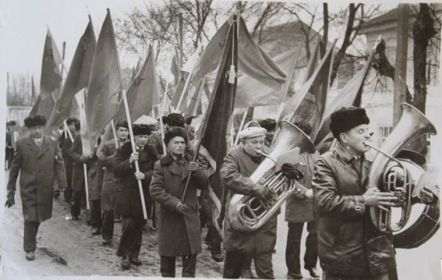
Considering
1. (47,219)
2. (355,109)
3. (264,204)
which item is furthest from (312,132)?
(47,219)

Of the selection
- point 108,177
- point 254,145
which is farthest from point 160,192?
point 254,145

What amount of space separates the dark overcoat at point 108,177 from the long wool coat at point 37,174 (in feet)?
1.07

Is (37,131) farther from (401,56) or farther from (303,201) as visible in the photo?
(401,56)

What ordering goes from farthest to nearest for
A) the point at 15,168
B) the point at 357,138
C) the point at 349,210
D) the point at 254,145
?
the point at 15,168 → the point at 254,145 → the point at 357,138 → the point at 349,210

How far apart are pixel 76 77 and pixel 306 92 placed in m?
1.82

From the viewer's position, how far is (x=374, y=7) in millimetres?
4840

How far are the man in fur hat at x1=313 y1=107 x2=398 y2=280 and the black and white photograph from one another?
0.03 m

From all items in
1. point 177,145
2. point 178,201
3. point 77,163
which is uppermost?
point 177,145

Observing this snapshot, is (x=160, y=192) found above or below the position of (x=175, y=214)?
above

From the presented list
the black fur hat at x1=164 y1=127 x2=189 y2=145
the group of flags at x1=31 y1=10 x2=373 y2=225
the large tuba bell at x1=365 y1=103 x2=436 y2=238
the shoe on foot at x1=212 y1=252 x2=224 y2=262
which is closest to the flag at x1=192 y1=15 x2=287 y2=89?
the group of flags at x1=31 y1=10 x2=373 y2=225

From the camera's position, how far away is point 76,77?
497cm

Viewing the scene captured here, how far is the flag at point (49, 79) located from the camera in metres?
4.88

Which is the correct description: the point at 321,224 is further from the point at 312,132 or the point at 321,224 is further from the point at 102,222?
the point at 102,222

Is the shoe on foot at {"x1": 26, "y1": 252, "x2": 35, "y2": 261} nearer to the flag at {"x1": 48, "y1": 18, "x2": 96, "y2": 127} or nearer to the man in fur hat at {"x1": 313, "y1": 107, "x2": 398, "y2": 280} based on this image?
the flag at {"x1": 48, "y1": 18, "x2": 96, "y2": 127}
